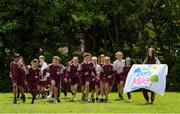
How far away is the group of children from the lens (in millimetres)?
23828

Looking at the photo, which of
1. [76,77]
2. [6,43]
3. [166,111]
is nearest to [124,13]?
[6,43]

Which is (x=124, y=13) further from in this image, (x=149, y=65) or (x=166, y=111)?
(x=166, y=111)

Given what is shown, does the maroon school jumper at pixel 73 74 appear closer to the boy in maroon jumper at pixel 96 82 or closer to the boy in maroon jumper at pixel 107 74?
the boy in maroon jumper at pixel 96 82

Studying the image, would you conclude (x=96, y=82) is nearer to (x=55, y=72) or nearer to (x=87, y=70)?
(x=87, y=70)

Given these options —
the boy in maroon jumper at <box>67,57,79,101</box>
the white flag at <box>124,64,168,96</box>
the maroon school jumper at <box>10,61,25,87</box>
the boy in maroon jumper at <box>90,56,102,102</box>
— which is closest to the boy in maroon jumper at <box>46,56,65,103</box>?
the maroon school jumper at <box>10,61,25,87</box>

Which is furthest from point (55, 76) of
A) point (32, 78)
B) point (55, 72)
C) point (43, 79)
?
point (43, 79)

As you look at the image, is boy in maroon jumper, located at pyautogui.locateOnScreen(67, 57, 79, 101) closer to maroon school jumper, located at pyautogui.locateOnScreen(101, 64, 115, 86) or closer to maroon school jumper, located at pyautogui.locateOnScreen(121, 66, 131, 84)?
maroon school jumper, located at pyautogui.locateOnScreen(101, 64, 115, 86)

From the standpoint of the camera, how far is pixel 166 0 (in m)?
42.4

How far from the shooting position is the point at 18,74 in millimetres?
23734

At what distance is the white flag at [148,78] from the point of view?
22.9 metres

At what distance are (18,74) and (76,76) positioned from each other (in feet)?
10.5

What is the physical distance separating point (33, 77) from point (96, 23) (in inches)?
712

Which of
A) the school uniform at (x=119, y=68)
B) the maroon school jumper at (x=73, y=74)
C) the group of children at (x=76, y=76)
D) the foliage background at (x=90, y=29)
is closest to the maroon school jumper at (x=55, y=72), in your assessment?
the group of children at (x=76, y=76)

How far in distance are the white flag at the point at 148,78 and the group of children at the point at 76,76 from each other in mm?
946
